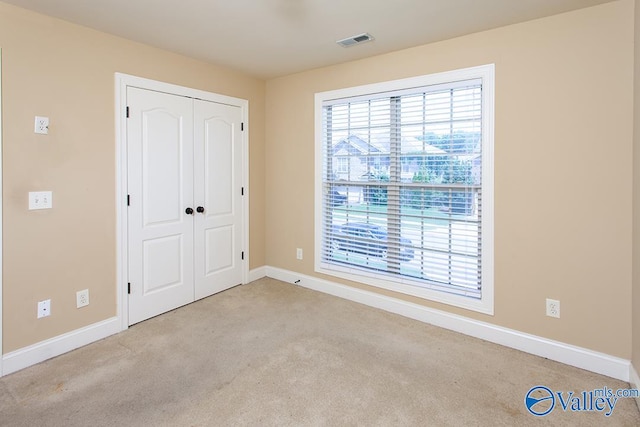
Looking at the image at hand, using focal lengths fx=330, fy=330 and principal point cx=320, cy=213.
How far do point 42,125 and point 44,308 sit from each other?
4.46ft

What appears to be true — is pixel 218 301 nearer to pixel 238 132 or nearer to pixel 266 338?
pixel 266 338

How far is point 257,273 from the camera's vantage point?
4309 millimetres

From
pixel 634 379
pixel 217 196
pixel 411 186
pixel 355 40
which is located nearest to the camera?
pixel 634 379

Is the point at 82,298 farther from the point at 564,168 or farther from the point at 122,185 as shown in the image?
the point at 564,168

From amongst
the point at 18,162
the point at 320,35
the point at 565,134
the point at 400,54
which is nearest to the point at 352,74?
the point at 400,54

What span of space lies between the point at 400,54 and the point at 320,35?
0.84 meters

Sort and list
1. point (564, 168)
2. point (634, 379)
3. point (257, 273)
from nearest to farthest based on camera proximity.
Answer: point (634, 379)
point (564, 168)
point (257, 273)

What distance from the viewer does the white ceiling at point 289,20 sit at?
228cm

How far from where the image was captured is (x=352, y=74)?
11.4 feet

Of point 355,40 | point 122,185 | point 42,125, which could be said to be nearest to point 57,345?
point 122,185

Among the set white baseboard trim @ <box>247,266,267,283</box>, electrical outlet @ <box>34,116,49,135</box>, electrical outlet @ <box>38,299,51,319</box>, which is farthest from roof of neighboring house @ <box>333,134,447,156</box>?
electrical outlet @ <box>38,299,51,319</box>

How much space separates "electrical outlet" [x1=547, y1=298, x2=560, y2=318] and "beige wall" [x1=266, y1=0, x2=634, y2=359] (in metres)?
0.03

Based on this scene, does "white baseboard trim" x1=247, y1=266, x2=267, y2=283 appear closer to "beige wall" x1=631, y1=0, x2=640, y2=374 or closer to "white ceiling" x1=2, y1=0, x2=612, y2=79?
"white ceiling" x1=2, y1=0, x2=612, y2=79

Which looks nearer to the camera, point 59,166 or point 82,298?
point 59,166
